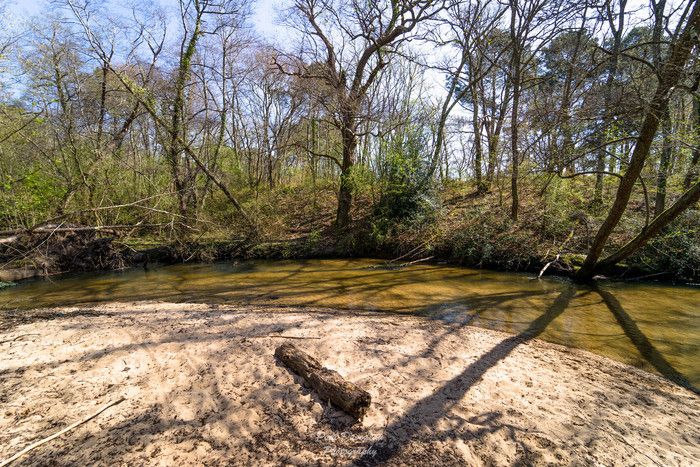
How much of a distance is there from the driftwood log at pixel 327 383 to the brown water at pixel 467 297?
2.94 metres

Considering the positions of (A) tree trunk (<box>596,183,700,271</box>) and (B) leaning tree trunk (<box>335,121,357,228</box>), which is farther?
(B) leaning tree trunk (<box>335,121,357,228</box>)

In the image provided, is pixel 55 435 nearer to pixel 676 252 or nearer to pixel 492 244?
pixel 492 244

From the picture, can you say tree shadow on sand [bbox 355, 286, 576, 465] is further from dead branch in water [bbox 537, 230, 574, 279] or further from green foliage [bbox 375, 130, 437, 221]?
green foliage [bbox 375, 130, 437, 221]

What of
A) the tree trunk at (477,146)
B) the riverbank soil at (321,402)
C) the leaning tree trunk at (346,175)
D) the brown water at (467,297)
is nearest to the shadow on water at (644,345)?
the brown water at (467,297)

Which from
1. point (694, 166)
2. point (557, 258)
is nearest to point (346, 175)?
point (557, 258)

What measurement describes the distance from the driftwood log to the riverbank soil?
0.27 ft

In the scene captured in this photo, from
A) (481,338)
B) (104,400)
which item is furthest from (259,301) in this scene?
(481,338)

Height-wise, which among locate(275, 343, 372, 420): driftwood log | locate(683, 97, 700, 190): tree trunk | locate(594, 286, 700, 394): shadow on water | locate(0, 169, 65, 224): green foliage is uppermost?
locate(683, 97, 700, 190): tree trunk

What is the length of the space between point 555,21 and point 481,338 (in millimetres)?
9699

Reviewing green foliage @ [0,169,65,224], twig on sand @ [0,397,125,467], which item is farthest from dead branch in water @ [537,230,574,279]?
green foliage @ [0,169,65,224]

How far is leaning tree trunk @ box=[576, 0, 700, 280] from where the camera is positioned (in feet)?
17.2

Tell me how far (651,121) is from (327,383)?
790 cm

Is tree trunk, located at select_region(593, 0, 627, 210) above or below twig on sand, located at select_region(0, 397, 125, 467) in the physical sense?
above

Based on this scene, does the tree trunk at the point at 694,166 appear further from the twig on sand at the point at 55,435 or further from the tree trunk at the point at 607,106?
the twig on sand at the point at 55,435
